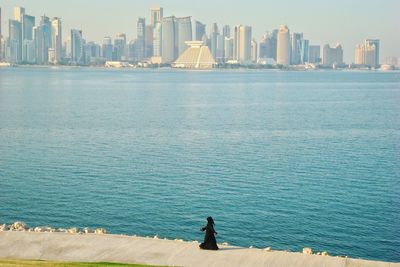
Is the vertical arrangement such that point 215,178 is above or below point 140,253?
below

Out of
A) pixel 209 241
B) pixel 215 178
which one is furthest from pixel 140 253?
pixel 215 178

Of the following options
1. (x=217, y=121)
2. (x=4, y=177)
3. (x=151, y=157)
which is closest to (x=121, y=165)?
(x=151, y=157)

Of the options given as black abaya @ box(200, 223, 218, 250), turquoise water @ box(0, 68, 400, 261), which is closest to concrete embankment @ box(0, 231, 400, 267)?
black abaya @ box(200, 223, 218, 250)

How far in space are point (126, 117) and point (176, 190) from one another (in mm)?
30409

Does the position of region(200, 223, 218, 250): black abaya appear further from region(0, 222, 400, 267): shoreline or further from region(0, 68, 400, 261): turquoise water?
region(0, 68, 400, 261): turquoise water

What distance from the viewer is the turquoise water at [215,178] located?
21.7 m

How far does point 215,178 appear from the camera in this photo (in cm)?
2912

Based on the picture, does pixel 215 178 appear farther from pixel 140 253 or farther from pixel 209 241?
pixel 140 253

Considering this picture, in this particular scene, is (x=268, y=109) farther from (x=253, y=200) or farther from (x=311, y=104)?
(x=253, y=200)

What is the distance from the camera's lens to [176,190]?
87.9 feet

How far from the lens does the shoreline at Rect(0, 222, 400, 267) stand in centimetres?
1384

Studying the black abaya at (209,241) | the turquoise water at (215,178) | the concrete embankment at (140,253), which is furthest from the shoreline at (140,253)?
the turquoise water at (215,178)

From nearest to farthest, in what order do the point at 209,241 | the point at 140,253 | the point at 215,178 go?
the point at 140,253
the point at 209,241
the point at 215,178

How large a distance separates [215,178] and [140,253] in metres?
15.0
